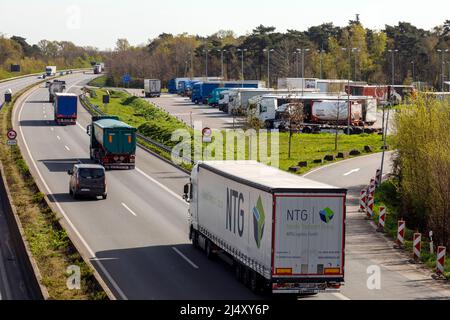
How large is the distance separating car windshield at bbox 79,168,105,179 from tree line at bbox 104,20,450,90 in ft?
321

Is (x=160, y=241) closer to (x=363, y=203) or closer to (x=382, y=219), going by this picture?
(x=382, y=219)

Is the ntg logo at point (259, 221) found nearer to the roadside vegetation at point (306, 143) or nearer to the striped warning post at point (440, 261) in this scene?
the striped warning post at point (440, 261)

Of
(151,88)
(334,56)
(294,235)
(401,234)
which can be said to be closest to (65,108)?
(401,234)

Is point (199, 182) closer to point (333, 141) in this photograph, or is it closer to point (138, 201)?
point (138, 201)

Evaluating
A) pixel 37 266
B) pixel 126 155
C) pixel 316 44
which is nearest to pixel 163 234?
pixel 37 266

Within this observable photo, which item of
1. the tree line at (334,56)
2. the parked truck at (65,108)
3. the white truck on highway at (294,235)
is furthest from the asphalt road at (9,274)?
the tree line at (334,56)

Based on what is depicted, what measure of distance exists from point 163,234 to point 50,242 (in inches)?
192

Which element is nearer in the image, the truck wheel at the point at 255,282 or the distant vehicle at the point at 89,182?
the truck wheel at the point at 255,282

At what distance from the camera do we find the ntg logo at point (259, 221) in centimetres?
2525

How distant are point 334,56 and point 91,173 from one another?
12139cm

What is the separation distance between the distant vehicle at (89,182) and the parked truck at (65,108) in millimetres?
38725

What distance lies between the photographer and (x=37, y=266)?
1198 inches

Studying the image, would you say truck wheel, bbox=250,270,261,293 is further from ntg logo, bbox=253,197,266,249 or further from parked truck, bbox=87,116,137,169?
parked truck, bbox=87,116,137,169

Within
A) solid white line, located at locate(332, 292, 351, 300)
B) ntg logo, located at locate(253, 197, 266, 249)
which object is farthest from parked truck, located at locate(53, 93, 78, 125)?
ntg logo, located at locate(253, 197, 266, 249)
